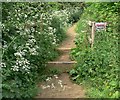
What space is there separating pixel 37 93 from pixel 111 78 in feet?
3.84

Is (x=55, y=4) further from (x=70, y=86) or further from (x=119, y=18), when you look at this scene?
(x=70, y=86)

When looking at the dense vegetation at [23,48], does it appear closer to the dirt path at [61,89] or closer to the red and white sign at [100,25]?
the dirt path at [61,89]

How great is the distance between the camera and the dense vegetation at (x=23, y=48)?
14.6 feet

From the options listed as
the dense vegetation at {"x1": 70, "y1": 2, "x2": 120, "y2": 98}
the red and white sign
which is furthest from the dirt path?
the red and white sign

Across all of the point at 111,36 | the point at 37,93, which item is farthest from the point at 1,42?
the point at 111,36

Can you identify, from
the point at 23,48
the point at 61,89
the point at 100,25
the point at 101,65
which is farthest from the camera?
the point at 100,25

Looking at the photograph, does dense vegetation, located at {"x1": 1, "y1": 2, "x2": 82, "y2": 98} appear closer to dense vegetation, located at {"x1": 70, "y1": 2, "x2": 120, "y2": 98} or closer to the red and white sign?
dense vegetation, located at {"x1": 70, "y1": 2, "x2": 120, "y2": 98}

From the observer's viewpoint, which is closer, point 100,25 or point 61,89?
point 61,89

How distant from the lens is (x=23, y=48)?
498 cm

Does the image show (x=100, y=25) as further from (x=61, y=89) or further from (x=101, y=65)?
(x=61, y=89)

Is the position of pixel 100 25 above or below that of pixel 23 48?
above

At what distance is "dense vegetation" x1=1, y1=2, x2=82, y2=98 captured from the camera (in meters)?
4.44

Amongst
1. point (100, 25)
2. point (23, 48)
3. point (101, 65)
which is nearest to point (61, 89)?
point (101, 65)

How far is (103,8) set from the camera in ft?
29.3
